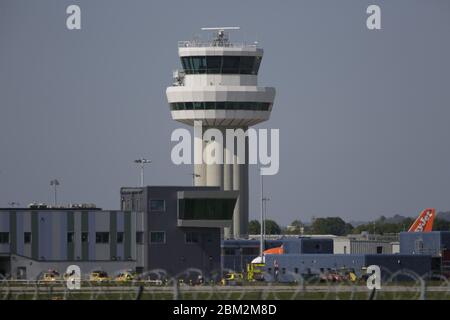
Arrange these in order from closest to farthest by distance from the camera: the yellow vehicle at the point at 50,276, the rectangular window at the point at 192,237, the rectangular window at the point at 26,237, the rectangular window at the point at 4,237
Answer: the yellow vehicle at the point at 50,276 → the rectangular window at the point at 4,237 → the rectangular window at the point at 26,237 → the rectangular window at the point at 192,237

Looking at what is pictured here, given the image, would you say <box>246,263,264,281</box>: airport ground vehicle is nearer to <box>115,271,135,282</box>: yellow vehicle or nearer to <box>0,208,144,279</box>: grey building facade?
<box>0,208,144,279</box>: grey building facade

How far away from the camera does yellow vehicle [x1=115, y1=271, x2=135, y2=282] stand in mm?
130800

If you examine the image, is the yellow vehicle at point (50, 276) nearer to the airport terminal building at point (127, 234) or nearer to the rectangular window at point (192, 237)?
the airport terminal building at point (127, 234)

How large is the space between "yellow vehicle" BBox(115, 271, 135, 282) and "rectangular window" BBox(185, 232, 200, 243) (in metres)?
12.8

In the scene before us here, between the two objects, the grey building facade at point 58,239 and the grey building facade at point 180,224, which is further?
the grey building facade at point 180,224

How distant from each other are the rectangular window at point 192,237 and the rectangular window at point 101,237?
8.86 meters

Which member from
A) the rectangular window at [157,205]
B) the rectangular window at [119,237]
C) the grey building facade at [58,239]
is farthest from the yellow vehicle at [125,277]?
the rectangular window at [157,205]

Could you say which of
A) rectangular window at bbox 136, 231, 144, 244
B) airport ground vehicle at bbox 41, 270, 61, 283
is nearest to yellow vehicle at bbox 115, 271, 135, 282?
airport ground vehicle at bbox 41, 270, 61, 283

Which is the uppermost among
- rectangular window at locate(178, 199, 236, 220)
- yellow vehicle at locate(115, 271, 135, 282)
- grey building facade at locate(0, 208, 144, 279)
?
rectangular window at locate(178, 199, 236, 220)

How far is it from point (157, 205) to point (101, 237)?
23.5 ft

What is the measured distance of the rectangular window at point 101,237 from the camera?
154m
